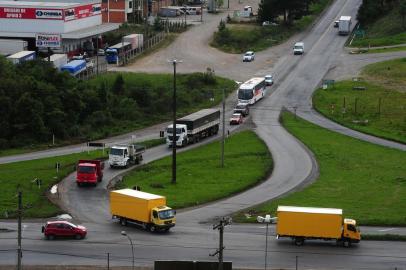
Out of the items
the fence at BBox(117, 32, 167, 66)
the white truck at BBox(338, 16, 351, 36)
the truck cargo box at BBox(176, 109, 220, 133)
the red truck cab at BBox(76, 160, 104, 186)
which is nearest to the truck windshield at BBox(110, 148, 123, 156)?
the red truck cab at BBox(76, 160, 104, 186)

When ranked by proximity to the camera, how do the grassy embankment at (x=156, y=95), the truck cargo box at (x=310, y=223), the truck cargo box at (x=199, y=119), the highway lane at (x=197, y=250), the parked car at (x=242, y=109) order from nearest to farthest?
the highway lane at (x=197, y=250) → the truck cargo box at (x=310, y=223) → the truck cargo box at (x=199, y=119) → the grassy embankment at (x=156, y=95) → the parked car at (x=242, y=109)

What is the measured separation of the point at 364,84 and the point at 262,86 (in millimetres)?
10268

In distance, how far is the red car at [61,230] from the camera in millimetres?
38562

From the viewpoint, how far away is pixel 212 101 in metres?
78.1

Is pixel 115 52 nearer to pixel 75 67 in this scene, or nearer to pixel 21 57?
pixel 75 67

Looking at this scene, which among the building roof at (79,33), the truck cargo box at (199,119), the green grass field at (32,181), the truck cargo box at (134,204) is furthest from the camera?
the building roof at (79,33)

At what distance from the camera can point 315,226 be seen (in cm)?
3838

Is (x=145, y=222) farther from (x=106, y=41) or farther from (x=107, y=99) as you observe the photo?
(x=106, y=41)

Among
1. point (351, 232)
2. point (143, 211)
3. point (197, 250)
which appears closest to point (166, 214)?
point (143, 211)

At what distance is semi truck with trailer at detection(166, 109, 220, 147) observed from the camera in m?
61.8

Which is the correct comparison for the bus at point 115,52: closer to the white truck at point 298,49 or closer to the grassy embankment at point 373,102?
the white truck at point 298,49

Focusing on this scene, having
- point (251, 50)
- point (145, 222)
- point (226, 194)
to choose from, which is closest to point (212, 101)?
point (251, 50)

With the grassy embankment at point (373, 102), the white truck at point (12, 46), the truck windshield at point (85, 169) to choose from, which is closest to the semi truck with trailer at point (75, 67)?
the white truck at point (12, 46)

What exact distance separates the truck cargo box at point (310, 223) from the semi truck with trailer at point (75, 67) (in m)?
45.8
